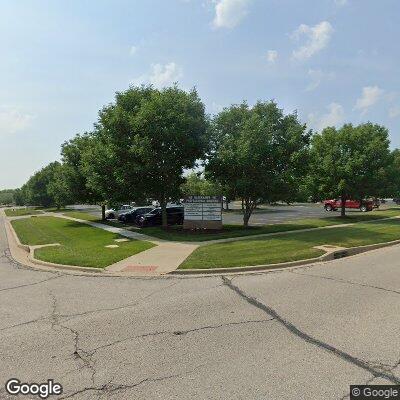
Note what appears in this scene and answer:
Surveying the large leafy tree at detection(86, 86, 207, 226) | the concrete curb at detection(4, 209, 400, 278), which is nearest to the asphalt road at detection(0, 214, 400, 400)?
the concrete curb at detection(4, 209, 400, 278)

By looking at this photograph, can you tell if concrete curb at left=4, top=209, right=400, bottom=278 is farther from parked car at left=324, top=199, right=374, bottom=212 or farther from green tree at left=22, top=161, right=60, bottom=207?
green tree at left=22, top=161, right=60, bottom=207

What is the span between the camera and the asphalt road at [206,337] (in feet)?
13.8

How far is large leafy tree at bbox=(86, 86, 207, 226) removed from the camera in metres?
19.5

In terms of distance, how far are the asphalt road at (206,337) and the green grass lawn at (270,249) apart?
2.00m

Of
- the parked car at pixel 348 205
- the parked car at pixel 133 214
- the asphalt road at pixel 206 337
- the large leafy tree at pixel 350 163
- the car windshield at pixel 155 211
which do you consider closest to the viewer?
the asphalt road at pixel 206 337

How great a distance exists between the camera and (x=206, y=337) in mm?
5543

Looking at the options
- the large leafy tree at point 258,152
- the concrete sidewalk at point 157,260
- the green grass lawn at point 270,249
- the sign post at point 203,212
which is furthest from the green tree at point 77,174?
the green grass lawn at point 270,249

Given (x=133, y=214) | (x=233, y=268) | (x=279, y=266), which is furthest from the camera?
(x=133, y=214)

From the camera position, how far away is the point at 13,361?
16.0 ft

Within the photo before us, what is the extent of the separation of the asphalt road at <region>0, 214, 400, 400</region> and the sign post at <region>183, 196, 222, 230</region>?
10.8 metres

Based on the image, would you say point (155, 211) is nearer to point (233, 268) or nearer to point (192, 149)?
point (192, 149)

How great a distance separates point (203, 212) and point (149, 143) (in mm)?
4761

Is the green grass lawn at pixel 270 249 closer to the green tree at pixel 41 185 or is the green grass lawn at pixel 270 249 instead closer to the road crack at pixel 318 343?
the road crack at pixel 318 343

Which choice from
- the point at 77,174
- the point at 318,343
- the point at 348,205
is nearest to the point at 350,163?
the point at 348,205
